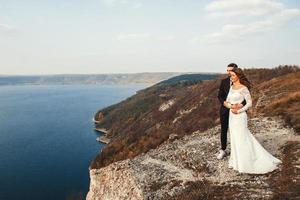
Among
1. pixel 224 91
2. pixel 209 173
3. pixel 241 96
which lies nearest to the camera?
pixel 241 96

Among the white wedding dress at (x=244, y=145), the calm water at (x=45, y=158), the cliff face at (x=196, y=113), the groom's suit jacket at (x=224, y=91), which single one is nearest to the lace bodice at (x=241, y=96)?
the white wedding dress at (x=244, y=145)

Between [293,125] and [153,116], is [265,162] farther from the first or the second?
[153,116]

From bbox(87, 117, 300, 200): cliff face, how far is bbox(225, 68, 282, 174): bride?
43cm

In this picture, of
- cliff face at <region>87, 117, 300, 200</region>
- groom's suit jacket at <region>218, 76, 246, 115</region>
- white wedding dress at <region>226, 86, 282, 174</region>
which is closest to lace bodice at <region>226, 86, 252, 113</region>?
white wedding dress at <region>226, 86, 282, 174</region>

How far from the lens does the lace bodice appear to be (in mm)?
14398

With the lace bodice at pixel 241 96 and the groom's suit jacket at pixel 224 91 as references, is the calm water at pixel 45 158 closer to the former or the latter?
the groom's suit jacket at pixel 224 91

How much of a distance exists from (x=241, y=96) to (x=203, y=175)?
4974mm

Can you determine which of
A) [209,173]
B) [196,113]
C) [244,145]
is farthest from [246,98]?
[196,113]

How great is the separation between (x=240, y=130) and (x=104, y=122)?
178425 mm

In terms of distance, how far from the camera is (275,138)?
66.6ft

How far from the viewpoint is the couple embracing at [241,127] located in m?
14.5

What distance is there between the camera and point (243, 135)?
14.7 metres

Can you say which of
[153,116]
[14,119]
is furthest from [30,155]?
[14,119]

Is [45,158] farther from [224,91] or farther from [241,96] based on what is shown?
[241,96]
